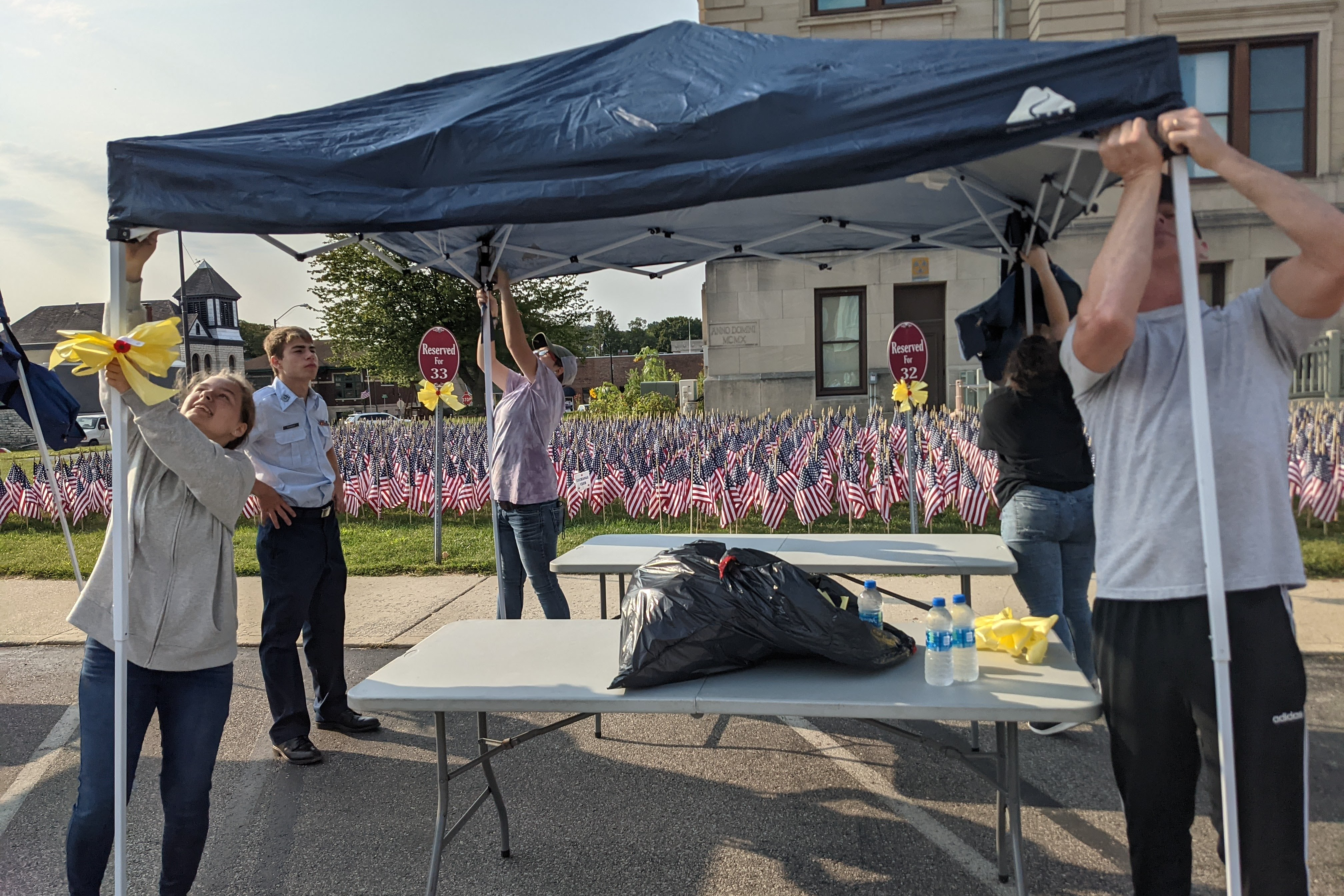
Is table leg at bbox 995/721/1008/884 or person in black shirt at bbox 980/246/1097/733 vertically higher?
person in black shirt at bbox 980/246/1097/733

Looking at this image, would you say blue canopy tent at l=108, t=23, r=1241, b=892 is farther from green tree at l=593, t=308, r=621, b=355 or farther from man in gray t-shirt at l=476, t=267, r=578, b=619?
green tree at l=593, t=308, r=621, b=355

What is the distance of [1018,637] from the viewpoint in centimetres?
291

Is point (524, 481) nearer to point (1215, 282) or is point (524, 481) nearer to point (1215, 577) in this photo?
point (1215, 577)

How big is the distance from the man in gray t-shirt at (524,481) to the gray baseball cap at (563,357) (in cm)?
26

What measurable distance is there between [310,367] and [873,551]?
3.06 metres

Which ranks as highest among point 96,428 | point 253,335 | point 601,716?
point 253,335

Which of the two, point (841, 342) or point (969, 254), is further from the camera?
point (841, 342)

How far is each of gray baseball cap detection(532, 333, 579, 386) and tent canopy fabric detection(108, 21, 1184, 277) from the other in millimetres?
1982

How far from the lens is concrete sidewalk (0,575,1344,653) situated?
588 centimetres

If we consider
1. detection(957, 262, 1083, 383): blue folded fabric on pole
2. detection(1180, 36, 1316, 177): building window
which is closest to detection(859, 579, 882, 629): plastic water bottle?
detection(957, 262, 1083, 383): blue folded fabric on pole

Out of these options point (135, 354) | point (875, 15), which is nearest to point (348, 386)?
point (875, 15)

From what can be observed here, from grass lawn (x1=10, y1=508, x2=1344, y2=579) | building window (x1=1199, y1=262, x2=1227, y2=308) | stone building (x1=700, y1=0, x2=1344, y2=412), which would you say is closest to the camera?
grass lawn (x1=10, y1=508, x2=1344, y2=579)

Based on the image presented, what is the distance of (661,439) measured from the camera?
11938mm

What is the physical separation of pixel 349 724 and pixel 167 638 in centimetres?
204
